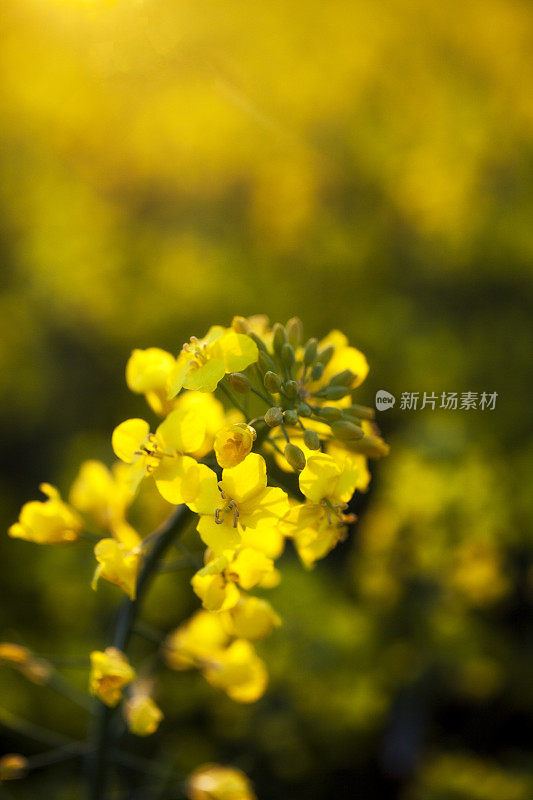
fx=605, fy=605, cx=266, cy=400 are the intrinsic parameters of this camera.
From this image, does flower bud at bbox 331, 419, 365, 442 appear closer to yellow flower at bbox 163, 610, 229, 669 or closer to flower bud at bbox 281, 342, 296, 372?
flower bud at bbox 281, 342, 296, 372

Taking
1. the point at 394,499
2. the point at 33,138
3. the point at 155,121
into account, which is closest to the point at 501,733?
the point at 394,499

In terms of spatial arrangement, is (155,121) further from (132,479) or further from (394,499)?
(132,479)

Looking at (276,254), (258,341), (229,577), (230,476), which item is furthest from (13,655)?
(276,254)

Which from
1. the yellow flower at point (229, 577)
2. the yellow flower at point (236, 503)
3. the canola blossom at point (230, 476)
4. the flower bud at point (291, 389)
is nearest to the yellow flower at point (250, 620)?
the canola blossom at point (230, 476)

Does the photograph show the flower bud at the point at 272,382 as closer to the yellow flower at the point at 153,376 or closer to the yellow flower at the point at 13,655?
the yellow flower at the point at 153,376

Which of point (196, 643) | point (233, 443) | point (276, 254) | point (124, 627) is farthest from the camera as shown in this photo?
point (276, 254)

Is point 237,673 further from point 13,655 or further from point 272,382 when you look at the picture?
point 272,382
